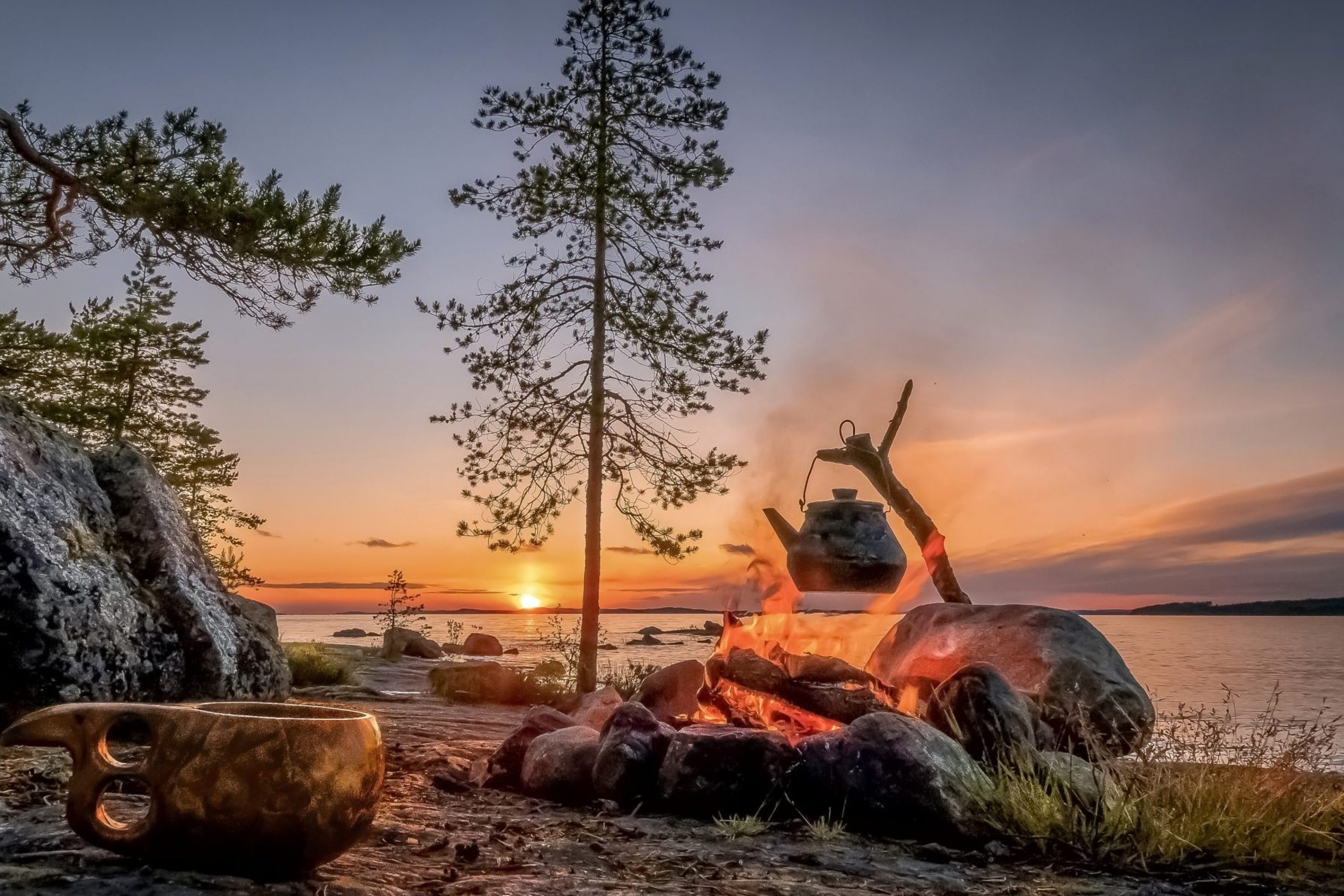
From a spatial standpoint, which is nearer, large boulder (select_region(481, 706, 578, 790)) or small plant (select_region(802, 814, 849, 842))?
small plant (select_region(802, 814, 849, 842))

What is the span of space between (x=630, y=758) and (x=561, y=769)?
51 cm

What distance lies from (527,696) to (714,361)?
5.80 m

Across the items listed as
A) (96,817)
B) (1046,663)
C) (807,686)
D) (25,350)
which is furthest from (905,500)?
(25,350)

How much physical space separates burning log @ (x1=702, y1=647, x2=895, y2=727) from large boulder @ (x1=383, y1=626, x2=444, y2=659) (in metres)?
15.7

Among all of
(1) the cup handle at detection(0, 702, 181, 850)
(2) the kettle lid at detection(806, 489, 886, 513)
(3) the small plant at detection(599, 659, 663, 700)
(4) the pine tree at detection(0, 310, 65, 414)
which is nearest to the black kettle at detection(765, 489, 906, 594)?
(2) the kettle lid at detection(806, 489, 886, 513)

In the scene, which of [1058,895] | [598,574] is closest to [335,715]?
[1058,895]

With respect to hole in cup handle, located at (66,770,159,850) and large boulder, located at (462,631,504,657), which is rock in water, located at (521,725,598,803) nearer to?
hole in cup handle, located at (66,770,159,850)

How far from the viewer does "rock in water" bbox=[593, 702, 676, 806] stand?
17.9 ft

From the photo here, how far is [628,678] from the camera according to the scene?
43.5 feet

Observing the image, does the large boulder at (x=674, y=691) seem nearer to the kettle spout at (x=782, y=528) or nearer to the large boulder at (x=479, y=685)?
the kettle spout at (x=782, y=528)

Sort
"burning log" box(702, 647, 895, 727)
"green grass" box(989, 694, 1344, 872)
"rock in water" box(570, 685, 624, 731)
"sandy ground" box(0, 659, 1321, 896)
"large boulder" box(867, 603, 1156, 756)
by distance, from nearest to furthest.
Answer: "sandy ground" box(0, 659, 1321, 896) → "green grass" box(989, 694, 1344, 872) → "burning log" box(702, 647, 895, 727) → "large boulder" box(867, 603, 1156, 756) → "rock in water" box(570, 685, 624, 731)

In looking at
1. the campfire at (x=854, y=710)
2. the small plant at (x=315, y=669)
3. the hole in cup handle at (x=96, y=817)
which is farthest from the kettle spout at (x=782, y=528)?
the small plant at (x=315, y=669)

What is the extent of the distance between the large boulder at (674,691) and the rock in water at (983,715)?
2870 mm

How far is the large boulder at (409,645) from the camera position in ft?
69.4
